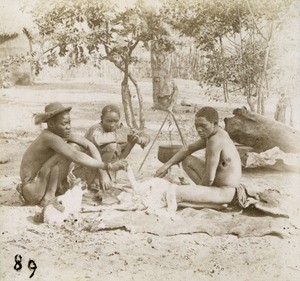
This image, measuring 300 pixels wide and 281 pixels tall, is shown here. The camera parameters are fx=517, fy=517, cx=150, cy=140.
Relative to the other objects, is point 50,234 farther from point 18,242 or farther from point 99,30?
point 99,30

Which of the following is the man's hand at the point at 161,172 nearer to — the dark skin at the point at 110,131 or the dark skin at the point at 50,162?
the dark skin at the point at 110,131

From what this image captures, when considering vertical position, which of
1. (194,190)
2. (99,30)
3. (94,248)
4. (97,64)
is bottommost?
A: (94,248)

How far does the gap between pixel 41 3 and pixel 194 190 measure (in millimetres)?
1577

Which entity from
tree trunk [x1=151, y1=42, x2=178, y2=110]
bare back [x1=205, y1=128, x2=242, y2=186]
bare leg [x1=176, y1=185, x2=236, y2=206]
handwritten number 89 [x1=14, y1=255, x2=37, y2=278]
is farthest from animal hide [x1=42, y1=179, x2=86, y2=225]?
tree trunk [x1=151, y1=42, x2=178, y2=110]

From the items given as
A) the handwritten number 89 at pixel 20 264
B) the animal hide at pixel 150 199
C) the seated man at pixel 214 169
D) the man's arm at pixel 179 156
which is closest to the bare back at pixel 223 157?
the seated man at pixel 214 169

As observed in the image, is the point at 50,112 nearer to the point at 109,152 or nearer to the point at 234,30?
the point at 109,152

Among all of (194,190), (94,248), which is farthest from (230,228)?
(94,248)

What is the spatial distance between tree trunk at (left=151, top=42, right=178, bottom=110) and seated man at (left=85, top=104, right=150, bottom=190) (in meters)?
0.43

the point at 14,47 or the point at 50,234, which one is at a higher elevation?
the point at 14,47

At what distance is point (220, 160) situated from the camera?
10.7 ft

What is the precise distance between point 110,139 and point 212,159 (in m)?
0.74

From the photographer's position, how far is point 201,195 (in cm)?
324

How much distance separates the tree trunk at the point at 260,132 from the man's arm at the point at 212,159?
0.82 meters

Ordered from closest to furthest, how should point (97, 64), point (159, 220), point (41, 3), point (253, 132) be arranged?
point (159, 220) → point (41, 3) → point (97, 64) → point (253, 132)
